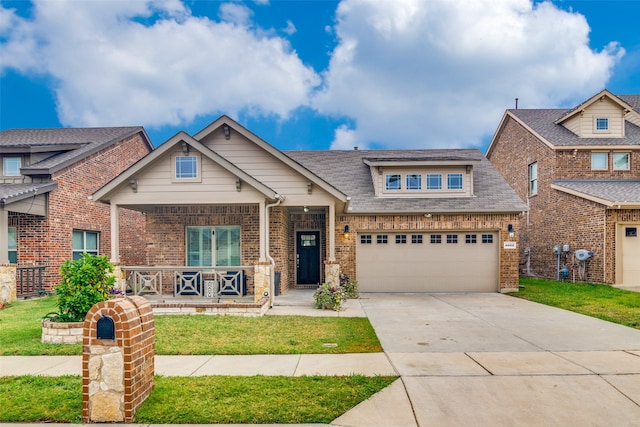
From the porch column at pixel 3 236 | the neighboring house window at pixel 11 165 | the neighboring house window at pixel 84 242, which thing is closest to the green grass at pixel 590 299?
the neighboring house window at pixel 84 242

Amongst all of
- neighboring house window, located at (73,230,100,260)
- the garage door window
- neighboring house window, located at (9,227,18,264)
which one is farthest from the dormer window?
neighboring house window, located at (9,227,18,264)

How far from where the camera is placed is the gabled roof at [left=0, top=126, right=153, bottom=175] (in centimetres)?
1361

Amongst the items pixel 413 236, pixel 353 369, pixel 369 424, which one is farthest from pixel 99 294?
pixel 413 236

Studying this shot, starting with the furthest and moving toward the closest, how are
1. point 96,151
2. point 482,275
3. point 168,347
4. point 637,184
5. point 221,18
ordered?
point 221,18 → point 637,184 → point 96,151 → point 482,275 → point 168,347

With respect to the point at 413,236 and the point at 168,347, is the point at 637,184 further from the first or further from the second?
the point at 168,347

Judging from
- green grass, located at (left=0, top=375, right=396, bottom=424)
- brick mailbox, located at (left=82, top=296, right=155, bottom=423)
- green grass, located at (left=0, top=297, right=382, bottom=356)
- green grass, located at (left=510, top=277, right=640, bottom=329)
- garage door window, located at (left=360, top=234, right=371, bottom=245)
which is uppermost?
garage door window, located at (left=360, top=234, right=371, bottom=245)

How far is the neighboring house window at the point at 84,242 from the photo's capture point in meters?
14.4

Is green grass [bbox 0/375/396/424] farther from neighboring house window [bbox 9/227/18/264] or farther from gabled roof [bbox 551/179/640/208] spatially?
gabled roof [bbox 551/179/640/208]

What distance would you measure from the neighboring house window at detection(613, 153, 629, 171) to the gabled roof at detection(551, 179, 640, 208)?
0.60 metres

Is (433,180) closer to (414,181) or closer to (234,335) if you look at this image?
(414,181)

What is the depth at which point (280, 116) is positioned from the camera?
339 ft

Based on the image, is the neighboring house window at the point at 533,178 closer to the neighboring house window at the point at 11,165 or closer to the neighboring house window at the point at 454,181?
the neighboring house window at the point at 454,181

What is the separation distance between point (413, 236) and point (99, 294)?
1033 centimetres

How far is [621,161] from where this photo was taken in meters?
17.4
